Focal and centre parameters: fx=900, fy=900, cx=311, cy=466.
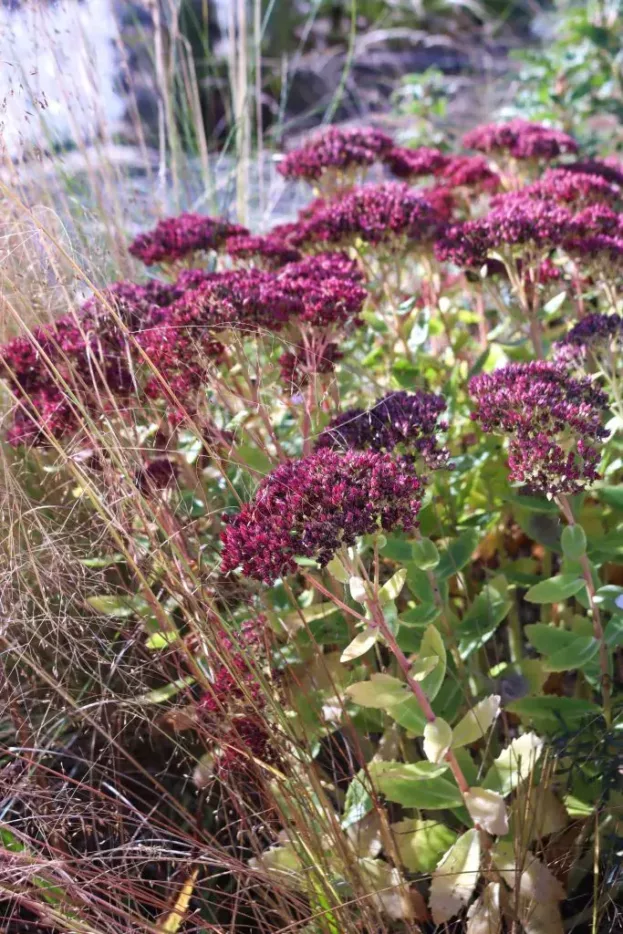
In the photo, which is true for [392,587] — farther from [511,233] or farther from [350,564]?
[511,233]

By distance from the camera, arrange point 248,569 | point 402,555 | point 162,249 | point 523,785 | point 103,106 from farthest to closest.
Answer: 1. point 103,106
2. point 162,249
3. point 402,555
4. point 523,785
5. point 248,569

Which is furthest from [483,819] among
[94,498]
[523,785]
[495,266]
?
[495,266]

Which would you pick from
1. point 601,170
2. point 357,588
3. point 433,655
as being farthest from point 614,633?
point 601,170

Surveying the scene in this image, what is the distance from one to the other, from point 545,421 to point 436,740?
602mm

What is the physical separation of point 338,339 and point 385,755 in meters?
0.98

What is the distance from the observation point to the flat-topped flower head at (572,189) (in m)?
2.47

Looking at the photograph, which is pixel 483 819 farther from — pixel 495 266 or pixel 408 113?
pixel 408 113

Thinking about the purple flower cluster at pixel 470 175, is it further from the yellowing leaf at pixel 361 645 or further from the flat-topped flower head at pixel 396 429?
the yellowing leaf at pixel 361 645

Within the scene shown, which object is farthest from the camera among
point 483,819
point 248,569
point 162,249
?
point 162,249

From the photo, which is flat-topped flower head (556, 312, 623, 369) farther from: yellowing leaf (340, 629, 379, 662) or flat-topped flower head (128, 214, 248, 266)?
flat-topped flower head (128, 214, 248, 266)

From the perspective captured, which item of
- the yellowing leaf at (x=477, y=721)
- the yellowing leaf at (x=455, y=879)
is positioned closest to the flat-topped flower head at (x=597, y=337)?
the yellowing leaf at (x=477, y=721)

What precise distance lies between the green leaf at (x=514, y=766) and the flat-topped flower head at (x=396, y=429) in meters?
0.53

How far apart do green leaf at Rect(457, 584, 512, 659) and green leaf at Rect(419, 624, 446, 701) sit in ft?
0.54

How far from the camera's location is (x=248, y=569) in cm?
142
